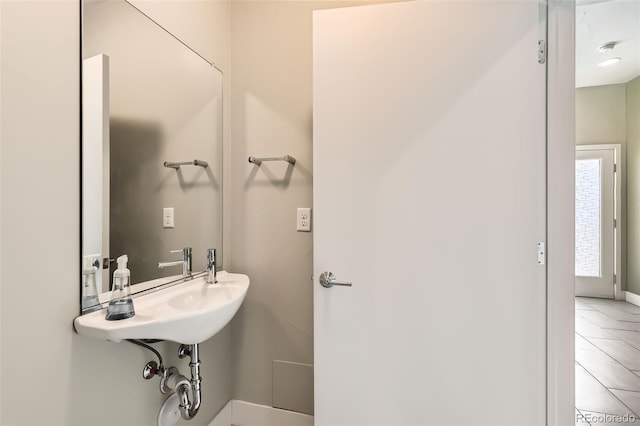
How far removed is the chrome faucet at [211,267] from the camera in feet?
4.67

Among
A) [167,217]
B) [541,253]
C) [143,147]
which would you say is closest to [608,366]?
[541,253]

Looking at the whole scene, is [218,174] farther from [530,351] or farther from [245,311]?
[530,351]

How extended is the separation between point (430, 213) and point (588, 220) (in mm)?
4118

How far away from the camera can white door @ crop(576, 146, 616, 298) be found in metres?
3.86

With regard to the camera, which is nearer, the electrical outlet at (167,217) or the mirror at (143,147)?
the mirror at (143,147)

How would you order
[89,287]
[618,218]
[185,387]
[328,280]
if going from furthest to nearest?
[618,218] < [328,280] < [185,387] < [89,287]

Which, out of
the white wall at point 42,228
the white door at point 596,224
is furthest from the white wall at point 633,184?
the white wall at point 42,228

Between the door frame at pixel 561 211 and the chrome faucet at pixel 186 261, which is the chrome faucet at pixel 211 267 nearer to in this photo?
the chrome faucet at pixel 186 261

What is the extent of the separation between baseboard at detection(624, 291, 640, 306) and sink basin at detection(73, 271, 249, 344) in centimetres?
498

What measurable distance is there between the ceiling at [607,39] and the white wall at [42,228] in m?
2.23

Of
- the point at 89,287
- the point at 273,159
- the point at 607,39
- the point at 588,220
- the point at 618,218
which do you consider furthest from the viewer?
the point at 588,220

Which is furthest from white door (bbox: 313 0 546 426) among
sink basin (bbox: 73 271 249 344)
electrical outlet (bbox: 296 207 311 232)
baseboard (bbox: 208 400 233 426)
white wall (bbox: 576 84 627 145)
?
white wall (bbox: 576 84 627 145)

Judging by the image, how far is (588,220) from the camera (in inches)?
154

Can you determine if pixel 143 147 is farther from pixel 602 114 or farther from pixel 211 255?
pixel 602 114
